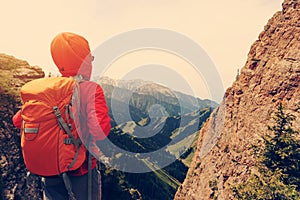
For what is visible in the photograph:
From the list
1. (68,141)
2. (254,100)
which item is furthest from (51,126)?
(254,100)

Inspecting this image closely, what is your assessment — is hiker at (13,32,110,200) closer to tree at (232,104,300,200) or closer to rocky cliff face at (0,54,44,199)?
rocky cliff face at (0,54,44,199)

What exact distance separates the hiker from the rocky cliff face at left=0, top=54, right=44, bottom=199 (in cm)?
1802

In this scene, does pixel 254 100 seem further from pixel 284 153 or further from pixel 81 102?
pixel 81 102

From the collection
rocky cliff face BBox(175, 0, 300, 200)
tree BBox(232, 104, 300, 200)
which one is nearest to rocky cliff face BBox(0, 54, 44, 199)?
tree BBox(232, 104, 300, 200)

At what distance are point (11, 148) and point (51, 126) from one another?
21472mm

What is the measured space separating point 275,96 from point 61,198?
1556 inches

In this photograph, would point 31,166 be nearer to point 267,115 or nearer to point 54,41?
point 54,41

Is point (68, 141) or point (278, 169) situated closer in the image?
point (68, 141)

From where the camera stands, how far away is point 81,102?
501 cm

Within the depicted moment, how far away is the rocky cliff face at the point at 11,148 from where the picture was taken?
69.0 feet

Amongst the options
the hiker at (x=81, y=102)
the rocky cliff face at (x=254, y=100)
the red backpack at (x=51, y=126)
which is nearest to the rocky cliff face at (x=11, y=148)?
the hiker at (x=81, y=102)

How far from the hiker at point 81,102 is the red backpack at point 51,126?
7.8 inches

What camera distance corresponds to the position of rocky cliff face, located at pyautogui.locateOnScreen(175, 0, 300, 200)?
1474 inches

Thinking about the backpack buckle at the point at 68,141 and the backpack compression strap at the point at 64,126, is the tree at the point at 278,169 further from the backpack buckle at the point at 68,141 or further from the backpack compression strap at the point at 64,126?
the backpack buckle at the point at 68,141
